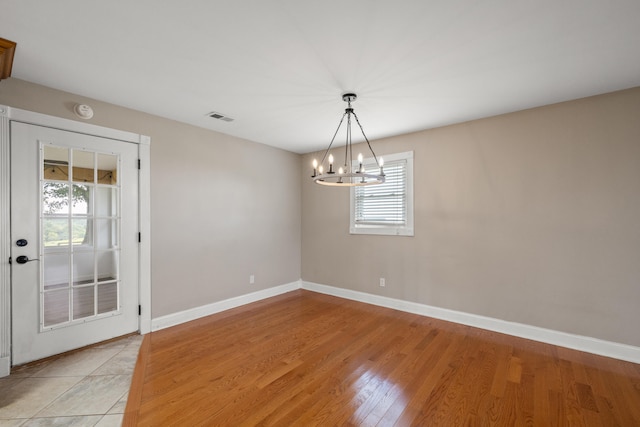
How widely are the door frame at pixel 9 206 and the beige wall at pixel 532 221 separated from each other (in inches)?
127

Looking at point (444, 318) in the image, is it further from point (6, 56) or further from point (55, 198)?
point (6, 56)

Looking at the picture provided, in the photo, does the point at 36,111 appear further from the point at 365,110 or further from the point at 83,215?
the point at 365,110

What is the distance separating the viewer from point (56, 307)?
289 centimetres

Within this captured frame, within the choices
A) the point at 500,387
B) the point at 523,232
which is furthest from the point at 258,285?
the point at 523,232

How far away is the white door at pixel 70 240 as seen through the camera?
270cm

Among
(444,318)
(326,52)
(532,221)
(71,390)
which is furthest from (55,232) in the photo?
(532,221)

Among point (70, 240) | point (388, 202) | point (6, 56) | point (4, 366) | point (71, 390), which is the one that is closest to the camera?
point (6, 56)

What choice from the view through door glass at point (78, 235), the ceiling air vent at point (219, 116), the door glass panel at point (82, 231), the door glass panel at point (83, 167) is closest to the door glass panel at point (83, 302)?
the view through door glass at point (78, 235)

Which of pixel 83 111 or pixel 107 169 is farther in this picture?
pixel 107 169

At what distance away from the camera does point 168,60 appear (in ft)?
7.80

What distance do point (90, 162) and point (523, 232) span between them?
493 cm

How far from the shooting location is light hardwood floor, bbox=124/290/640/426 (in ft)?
6.77

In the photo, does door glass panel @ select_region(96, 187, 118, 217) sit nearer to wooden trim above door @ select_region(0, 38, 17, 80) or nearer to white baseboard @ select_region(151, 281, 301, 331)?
wooden trim above door @ select_region(0, 38, 17, 80)

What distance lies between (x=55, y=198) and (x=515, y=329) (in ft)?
17.1
